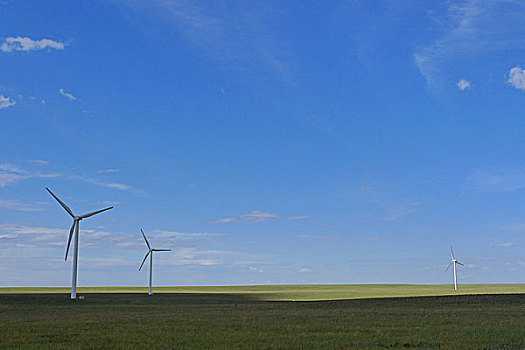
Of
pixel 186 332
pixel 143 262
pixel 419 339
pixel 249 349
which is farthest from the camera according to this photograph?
pixel 143 262

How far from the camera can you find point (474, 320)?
33656 millimetres

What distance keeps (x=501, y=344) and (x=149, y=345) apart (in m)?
13.3

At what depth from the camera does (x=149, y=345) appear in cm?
2238

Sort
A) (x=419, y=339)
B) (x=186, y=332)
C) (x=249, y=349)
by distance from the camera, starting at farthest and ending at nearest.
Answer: (x=186, y=332), (x=419, y=339), (x=249, y=349)

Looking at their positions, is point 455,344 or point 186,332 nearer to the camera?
point 455,344

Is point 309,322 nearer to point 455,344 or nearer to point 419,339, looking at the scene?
point 419,339

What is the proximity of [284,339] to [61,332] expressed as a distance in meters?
10.9

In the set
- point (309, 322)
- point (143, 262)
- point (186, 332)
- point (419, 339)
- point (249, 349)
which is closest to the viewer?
point (249, 349)

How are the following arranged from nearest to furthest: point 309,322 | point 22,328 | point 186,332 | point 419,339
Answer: point 419,339 → point 186,332 → point 22,328 → point 309,322

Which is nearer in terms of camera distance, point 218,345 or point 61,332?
point 218,345

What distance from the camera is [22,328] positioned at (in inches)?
1168

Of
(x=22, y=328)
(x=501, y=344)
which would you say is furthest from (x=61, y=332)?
(x=501, y=344)

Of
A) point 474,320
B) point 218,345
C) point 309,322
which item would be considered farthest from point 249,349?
point 474,320

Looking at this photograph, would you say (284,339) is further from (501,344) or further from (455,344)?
(501,344)
